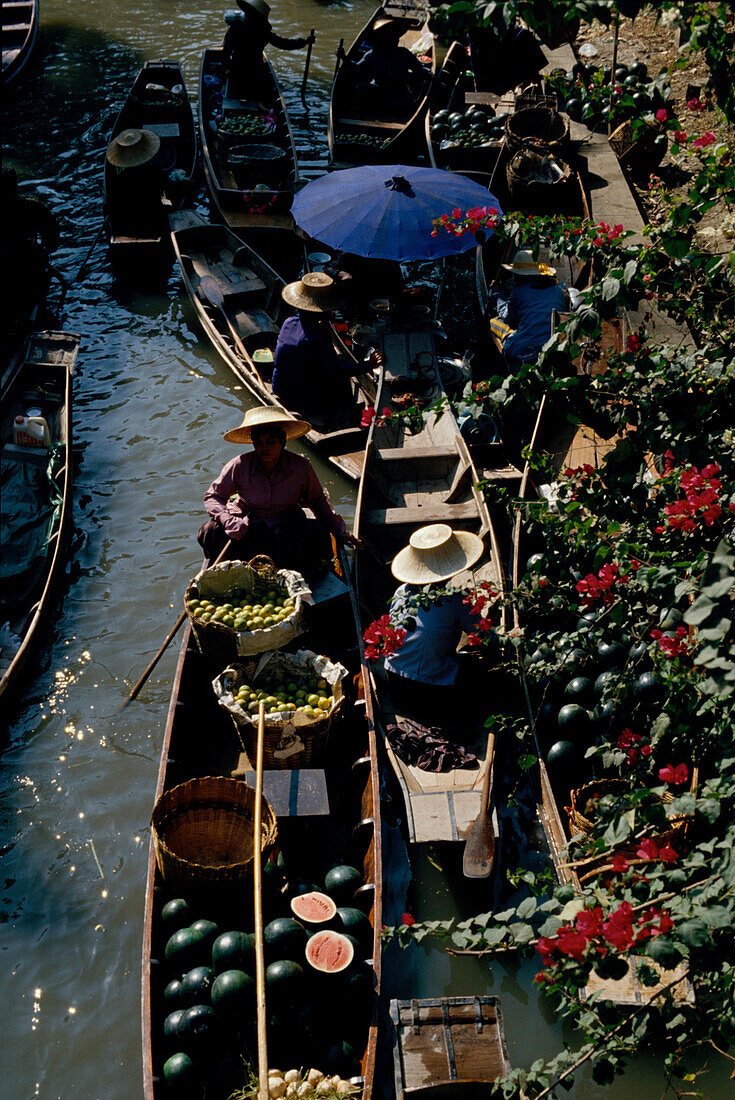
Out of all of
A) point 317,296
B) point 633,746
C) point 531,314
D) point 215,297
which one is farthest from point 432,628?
point 215,297

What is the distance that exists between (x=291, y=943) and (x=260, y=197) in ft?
36.0

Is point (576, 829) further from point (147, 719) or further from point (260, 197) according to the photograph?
point (260, 197)

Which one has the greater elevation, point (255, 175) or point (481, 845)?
point (255, 175)

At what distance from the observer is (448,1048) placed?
4801 millimetres

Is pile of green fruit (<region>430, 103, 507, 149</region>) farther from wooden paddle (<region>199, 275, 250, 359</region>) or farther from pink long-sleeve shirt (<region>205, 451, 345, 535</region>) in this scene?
pink long-sleeve shirt (<region>205, 451, 345, 535</region>)

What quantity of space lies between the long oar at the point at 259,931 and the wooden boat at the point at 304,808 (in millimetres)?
280

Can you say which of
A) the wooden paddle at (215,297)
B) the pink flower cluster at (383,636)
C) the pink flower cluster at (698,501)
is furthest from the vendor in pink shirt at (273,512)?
the wooden paddle at (215,297)

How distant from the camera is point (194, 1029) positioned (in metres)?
4.48

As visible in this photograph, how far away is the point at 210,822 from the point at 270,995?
1267mm

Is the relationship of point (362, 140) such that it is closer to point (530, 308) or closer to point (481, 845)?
point (530, 308)

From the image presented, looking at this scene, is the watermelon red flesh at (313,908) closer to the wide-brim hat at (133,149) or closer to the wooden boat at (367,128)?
the wide-brim hat at (133,149)

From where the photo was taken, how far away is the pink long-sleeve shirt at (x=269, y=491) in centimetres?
723

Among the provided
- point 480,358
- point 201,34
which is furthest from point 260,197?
point 201,34

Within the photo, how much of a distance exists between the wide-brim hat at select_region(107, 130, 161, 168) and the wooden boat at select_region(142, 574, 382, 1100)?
810 centimetres
